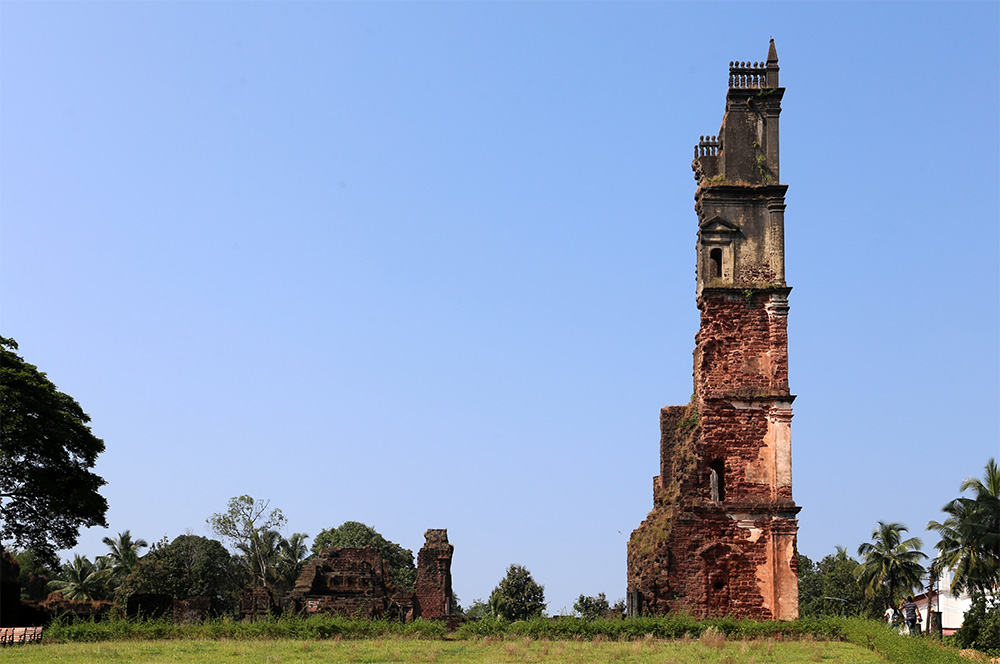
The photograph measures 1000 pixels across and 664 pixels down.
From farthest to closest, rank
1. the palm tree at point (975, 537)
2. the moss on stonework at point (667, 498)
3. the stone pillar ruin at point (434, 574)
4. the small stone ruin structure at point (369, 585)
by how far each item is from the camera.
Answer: the palm tree at point (975, 537) < the stone pillar ruin at point (434, 574) < the small stone ruin structure at point (369, 585) < the moss on stonework at point (667, 498)

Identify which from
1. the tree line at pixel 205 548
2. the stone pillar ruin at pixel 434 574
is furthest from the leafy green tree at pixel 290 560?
the stone pillar ruin at pixel 434 574

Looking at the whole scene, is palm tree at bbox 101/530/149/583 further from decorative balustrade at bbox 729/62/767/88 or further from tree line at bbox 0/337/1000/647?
decorative balustrade at bbox 729/62/767/88

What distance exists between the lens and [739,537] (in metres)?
25.7

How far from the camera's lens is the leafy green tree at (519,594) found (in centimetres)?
4347

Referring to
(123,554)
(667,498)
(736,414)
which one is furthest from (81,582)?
(736,414)

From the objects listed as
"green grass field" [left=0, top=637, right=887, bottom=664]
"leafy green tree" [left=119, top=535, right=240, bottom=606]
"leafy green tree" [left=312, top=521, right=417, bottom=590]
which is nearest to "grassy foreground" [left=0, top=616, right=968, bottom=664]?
"green grass field" [left=0, top=637, right=887, bottom=664]

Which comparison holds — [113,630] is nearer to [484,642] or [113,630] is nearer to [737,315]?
[484,642]

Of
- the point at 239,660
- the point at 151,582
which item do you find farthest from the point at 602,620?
the point at 151,582

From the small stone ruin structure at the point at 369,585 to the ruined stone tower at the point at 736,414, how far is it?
694cm

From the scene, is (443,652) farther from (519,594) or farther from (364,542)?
(364,542)

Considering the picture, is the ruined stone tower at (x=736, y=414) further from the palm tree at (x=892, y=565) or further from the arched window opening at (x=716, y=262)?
the palm tree at (x=892, y=565)

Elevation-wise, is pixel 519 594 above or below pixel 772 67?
below

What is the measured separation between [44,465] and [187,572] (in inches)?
961

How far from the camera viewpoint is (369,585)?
3369 cm
